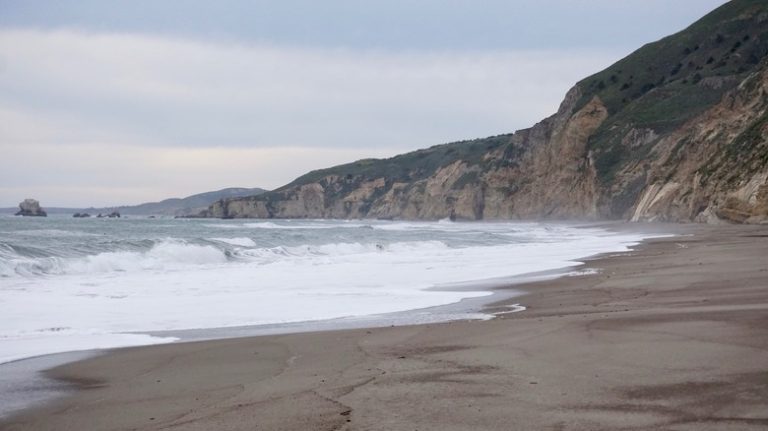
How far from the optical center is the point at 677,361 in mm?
5648

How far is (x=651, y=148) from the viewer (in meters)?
60.7

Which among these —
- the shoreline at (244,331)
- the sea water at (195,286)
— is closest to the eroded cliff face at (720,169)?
the sea water at (195,286)

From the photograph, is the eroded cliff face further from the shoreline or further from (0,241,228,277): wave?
(0,241,228,277): wave

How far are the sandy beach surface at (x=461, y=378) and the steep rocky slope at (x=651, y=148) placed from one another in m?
27.4

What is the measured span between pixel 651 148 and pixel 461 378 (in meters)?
59.0

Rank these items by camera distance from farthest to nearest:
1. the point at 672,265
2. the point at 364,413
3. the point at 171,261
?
1. the point at 171,261
2. the point at 672,265
3. the point at 364,413

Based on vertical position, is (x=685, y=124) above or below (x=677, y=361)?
above

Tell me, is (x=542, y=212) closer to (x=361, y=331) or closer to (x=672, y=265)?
(x=672, y=265)

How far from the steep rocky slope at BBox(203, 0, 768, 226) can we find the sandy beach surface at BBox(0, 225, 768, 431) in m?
27.4

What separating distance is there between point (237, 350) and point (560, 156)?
231ft

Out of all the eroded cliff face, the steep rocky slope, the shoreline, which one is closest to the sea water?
the shoreline

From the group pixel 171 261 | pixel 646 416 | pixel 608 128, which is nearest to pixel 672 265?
pixel 646 416

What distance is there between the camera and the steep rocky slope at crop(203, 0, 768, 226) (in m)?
38.7

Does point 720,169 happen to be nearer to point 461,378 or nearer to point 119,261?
point 119,261
